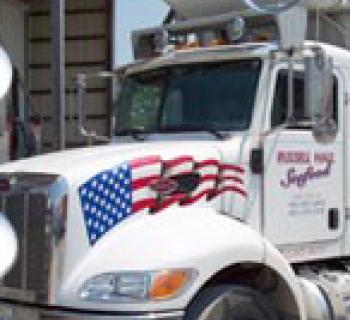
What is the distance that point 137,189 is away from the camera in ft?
16.7

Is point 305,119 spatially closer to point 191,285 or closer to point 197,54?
point 197,54

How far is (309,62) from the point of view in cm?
547

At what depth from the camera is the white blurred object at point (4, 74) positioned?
2416 millimetres

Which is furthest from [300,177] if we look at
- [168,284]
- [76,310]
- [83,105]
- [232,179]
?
[76,310]

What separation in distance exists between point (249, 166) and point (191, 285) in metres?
1.11

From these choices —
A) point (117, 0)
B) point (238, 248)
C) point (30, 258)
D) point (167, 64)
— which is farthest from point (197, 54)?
point (117, 0)

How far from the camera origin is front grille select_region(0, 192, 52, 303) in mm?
4844

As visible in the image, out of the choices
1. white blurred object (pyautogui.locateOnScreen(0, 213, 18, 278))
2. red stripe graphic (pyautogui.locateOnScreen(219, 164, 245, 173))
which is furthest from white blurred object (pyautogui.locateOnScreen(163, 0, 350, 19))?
white blurred object (pyautogui.locateOnScreen(0, 213, 18, 278))

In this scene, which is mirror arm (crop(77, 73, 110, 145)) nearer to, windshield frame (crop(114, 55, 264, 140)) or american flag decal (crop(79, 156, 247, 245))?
windshield frame (crop(114, 55, 264, 140))

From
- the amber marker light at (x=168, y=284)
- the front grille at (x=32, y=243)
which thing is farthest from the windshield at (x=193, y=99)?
the front grille at (x=32, y=243)

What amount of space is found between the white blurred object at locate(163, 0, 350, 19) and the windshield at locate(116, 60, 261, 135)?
0.65m

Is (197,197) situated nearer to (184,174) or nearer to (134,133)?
(184,174)

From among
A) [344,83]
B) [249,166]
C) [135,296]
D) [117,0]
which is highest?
[117,0]

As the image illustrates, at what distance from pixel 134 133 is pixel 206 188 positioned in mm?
1095
